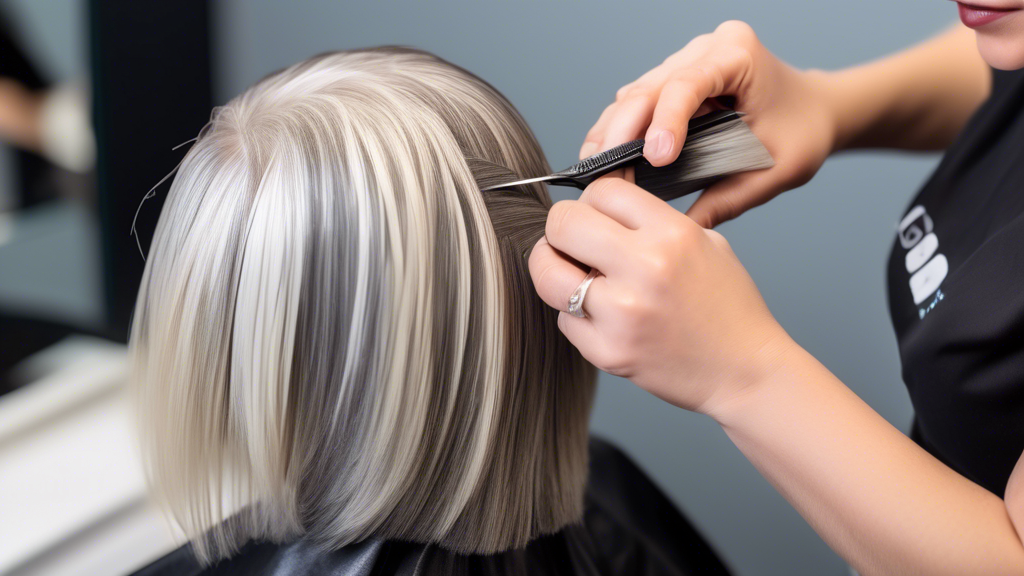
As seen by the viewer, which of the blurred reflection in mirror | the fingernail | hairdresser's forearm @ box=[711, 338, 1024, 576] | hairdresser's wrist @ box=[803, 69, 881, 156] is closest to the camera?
hairdresser's forearm @ box=[711, 338, 1024, 576]

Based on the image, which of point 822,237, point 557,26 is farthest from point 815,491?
point 557,26

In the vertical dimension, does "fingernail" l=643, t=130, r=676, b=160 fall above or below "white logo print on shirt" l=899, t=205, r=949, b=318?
above

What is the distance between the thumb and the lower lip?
228 mm

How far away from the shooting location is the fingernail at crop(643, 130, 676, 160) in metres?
0.62

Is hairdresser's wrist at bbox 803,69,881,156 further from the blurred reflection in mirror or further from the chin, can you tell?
the blurred reflection in mirror

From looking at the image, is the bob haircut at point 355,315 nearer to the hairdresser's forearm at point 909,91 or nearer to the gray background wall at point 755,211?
the hairdresser's forearm at point 909,91

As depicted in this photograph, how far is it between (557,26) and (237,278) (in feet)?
3.28

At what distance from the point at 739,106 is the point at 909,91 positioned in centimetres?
35

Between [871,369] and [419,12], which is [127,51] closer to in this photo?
[419,12]

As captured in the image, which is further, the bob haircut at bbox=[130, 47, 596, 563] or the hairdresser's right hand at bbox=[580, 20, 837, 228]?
the hairdresser's right hand at bbox=[580, 20, 837, 228]

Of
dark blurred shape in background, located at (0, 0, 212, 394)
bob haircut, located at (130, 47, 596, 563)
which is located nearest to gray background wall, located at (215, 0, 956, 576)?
dark blurred shape in background, located at (0, 0, 212, 394)

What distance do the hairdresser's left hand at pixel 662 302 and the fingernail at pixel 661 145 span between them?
0.18 ft

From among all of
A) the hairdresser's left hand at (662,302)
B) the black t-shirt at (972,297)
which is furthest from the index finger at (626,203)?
the black t-shirt at (972,297)

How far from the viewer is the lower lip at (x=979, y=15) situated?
2.05 feet
